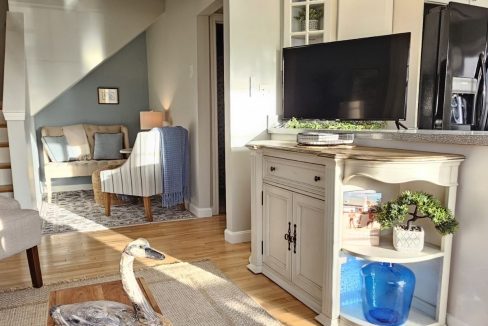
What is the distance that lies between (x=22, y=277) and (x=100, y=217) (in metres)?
1.51

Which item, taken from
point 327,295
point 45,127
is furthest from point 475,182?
point 45,127

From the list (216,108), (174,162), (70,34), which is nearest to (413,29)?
(216,108)

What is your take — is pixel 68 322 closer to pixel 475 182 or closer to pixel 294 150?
pixel 294 150

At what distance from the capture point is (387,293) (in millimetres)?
1858

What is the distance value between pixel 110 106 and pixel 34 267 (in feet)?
12.5

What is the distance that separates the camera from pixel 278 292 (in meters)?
2.33

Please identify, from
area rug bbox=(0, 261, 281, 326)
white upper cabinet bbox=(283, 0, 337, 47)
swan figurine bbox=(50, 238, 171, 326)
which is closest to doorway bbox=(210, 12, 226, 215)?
white upper cabinet bbox=(283, 0, 337, 47)

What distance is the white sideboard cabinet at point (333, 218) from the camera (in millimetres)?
1724

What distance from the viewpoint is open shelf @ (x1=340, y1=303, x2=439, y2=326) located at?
6.05 ft

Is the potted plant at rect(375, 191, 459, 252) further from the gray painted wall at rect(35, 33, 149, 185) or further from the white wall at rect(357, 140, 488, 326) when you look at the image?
the gray painted wall at rect(35, 33, 149, 185)

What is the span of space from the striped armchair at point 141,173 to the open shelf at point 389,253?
98.8 inches

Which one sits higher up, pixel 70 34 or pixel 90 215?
pixel 70 34

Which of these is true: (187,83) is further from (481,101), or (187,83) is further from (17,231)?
(481,101)

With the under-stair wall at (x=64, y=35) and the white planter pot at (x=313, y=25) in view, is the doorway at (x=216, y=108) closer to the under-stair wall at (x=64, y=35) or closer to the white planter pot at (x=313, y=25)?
the white planter pot at (x=313, y=25)
